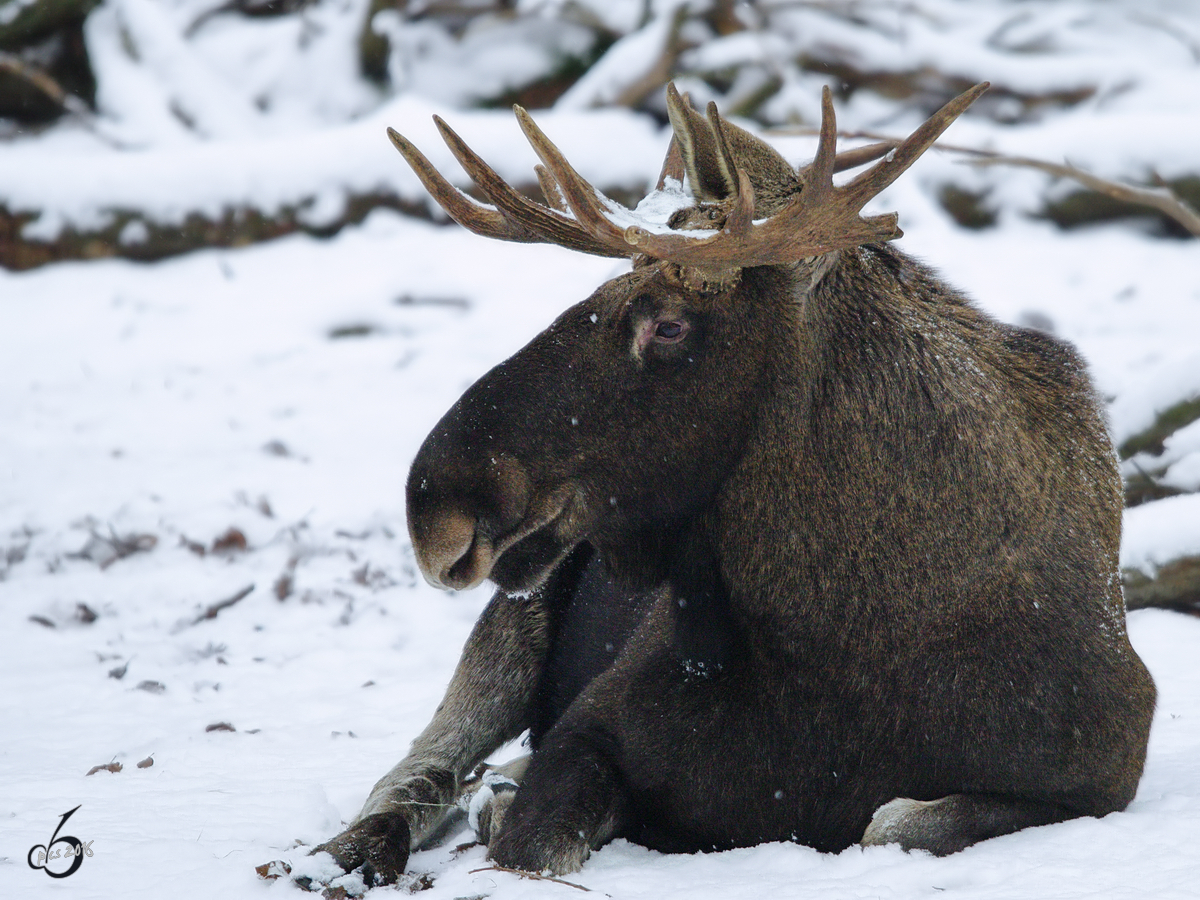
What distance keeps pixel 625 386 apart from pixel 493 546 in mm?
490

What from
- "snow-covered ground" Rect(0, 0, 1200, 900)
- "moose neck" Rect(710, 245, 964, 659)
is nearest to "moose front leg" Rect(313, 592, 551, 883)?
"snow-covered ground" Rect(0, 0, 1200, 900)

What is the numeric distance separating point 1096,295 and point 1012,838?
6.90 meters

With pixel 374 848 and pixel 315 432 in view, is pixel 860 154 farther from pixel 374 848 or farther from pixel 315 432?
pixel 315 432

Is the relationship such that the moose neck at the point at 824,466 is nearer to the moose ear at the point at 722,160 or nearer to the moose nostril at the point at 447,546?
the moose ear at the point at 722,160

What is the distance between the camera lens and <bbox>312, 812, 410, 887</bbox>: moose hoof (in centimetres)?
312

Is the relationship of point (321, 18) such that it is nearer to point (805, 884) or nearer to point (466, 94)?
point (466, 94)

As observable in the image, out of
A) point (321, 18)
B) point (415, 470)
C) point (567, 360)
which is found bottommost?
point (321, 18)

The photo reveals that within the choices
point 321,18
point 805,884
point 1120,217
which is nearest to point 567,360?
point 805,884

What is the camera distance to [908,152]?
106 inches

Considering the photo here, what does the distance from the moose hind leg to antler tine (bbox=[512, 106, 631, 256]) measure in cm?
145

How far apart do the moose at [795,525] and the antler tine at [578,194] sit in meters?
0.02

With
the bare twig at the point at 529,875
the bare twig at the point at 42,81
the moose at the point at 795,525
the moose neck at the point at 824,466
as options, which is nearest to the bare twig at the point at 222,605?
the moose at the point at 795,525

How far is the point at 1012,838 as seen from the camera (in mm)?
2869

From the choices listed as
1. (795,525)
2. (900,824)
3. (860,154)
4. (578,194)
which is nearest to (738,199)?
(578,194)
